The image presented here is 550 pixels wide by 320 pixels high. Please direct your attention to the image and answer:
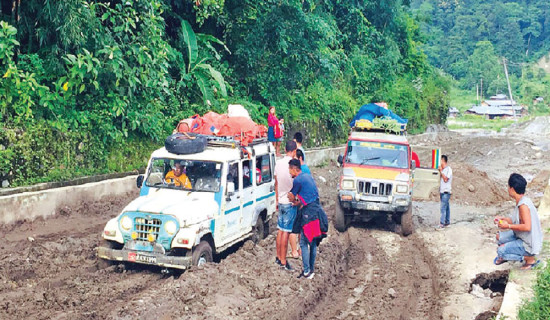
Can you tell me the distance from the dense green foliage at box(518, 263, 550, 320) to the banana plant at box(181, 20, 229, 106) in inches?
481

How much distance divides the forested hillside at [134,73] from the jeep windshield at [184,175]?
390 centimetres

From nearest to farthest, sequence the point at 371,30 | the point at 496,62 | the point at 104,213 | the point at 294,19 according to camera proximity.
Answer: the point at 104,213 → the point at 294,19 → the point at 371,30 → the point at 496,62

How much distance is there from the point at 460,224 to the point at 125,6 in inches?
419

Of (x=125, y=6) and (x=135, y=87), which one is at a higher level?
(x=125, y=6)

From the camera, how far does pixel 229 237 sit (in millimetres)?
10273

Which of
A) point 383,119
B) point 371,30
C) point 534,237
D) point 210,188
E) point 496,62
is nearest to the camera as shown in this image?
point 534,237

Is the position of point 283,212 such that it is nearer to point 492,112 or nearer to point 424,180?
point 424,180

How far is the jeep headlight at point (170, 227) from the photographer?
29.2 ft

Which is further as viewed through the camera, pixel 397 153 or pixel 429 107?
pixel 429 107

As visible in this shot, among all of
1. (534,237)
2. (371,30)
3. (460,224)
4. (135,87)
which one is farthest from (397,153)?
(371,30)

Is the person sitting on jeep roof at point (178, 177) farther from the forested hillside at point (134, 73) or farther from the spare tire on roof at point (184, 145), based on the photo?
the forested hillside at point (134, 73)

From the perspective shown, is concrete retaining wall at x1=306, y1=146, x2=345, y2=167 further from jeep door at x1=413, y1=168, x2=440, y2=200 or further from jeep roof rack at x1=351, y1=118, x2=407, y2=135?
jeep door at x1=413, y1=168, x2=440, y2=200

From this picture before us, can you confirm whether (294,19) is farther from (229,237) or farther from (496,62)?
(496,62)

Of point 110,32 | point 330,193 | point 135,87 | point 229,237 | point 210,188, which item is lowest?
point 330,193
